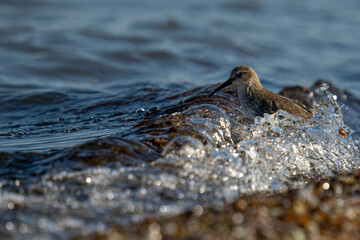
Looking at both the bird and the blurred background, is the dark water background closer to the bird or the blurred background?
the blurred background

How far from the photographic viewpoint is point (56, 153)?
454 centimetres

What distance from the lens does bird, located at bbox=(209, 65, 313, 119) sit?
17.8 feet

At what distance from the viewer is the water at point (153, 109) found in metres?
3.91

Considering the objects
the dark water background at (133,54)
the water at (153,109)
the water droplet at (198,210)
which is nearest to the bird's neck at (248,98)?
the water at (153,109)

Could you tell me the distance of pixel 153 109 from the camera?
21.5 feet

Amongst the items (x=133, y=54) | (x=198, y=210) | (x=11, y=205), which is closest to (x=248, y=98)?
(x=198, y=210)

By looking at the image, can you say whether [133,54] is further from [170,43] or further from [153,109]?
[153,109]

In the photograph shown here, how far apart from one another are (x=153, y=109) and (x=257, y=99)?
5.31 ft

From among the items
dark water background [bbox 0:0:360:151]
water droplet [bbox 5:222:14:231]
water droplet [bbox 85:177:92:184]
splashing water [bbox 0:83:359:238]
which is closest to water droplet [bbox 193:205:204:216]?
splashing water [bbox 0:83:359:238]

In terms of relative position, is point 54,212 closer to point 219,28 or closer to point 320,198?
point 320,198

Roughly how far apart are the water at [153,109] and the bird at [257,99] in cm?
16

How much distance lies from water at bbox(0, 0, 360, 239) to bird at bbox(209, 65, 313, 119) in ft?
0.54

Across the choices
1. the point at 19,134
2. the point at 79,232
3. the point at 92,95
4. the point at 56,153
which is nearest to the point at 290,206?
the point at 79,232

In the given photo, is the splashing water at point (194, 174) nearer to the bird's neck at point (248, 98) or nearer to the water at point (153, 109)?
the water at point (153, 109)
